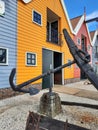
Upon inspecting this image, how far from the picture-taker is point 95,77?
2443 mm

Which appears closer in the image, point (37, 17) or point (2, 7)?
point (2, 7)

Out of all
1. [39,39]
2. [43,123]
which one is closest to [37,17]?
[39,39]

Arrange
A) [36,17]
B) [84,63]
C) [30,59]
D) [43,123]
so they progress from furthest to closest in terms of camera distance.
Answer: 1. [36,17]
2. [30,59]
3. [84,63]
4. [43,123]

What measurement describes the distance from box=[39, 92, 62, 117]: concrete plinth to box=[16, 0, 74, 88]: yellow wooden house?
3865 mm

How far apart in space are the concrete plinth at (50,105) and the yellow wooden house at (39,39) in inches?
152

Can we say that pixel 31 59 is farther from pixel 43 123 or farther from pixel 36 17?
pixel 43 123

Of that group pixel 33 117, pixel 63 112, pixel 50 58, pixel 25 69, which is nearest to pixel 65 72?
pixel 50 58

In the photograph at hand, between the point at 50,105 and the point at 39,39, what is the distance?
6502mm

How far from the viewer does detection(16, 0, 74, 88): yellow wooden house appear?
949cm

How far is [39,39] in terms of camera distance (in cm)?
1119

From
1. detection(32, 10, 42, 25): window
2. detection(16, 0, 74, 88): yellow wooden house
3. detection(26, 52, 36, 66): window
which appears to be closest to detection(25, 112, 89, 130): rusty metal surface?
detection(16, 0, 74, 88): yellow wooden house

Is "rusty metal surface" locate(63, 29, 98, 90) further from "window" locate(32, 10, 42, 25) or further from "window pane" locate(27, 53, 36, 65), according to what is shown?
"window" locate(32, 10, 42, 25)

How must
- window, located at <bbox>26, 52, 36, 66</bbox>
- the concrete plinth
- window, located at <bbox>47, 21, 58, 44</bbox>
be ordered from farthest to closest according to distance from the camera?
window, located at <bbox>47, 21, 58, 44</bbox> → window, located at <bbox>26, 52, 36, 66</bbox> → the concrete plinth

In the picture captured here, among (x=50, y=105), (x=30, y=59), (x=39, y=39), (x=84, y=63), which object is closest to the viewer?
(x=84, y=63)
